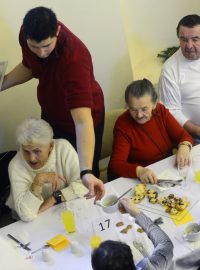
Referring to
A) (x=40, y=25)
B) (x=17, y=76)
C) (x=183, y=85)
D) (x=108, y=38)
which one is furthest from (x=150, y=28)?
(x=40, y=25)

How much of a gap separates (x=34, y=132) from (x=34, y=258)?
760 millimetres

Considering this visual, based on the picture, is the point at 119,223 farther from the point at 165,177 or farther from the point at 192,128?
the point at 192,128

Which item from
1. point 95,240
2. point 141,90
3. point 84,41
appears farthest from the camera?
point 84,41

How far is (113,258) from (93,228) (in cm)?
81

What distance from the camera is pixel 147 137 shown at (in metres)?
2.63

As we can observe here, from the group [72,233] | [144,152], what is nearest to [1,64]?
[144,152]

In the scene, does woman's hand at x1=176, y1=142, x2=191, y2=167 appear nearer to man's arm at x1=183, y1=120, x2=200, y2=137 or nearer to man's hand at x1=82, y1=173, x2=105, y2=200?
man's arm at x1=183, y1=120, x2=200, y2=137

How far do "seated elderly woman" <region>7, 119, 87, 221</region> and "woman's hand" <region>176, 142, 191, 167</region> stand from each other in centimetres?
61

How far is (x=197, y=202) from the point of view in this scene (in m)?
1.99

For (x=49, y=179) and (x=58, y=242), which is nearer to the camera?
(x=58, y=242)

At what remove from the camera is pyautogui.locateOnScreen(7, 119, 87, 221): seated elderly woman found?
215cm

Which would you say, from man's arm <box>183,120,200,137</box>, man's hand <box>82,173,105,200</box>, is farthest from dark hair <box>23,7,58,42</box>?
man's arm <box>183,120,200,137</box>

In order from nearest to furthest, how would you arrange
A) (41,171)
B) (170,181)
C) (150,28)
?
(170,181) < (41,171) < (150,28)

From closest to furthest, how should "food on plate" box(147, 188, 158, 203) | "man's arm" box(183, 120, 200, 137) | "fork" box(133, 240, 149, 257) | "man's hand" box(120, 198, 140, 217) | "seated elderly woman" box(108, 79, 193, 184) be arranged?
1. "fork" box(133, 240, 149, 257)
2. "man's hand" box(120, 198, 140, 217)
3. "food on plate" box(147, 188, 158, 203)
4. "seated elderly woman" box(108, 79, 193, 184)
5. "man's arm" box(183, 120, 200, 137)
